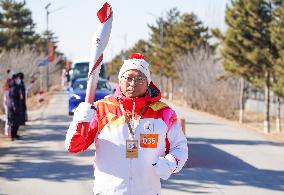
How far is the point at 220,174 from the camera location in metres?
10.5

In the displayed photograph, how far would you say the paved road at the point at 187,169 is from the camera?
29.9 feet

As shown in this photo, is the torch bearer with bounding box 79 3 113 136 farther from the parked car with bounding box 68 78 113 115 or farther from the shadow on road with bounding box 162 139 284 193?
the parked car with bounding box 68 78 113 115

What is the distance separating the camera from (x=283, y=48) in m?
22.7

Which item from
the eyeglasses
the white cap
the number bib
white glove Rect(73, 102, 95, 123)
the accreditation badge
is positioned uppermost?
the white cap

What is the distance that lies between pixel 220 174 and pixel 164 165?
7.29 meters

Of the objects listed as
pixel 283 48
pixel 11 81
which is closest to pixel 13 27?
pixel 283 48

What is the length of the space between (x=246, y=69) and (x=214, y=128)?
25.1ft

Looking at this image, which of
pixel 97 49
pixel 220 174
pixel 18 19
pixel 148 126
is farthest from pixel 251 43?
pixel 18 19

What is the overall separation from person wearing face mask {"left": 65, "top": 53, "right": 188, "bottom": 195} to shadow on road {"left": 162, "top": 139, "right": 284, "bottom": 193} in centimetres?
541

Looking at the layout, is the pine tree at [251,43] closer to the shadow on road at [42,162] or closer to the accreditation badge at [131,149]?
the shadow on road at [42,162]

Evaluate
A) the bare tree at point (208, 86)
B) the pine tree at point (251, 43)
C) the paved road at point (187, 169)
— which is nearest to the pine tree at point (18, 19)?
the bare tree at point (208, 86)

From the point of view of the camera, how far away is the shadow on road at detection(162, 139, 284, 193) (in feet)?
31.2

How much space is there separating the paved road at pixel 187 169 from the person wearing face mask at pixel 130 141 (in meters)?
5.16

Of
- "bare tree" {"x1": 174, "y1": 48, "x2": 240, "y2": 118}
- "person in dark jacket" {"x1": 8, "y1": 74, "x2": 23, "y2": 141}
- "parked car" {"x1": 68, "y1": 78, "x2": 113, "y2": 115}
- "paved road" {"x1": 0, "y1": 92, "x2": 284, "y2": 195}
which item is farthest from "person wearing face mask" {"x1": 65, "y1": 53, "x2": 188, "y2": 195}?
"bare tree" {"x1": 174, "y1": 48, "x2": 240, "y2": 118}
